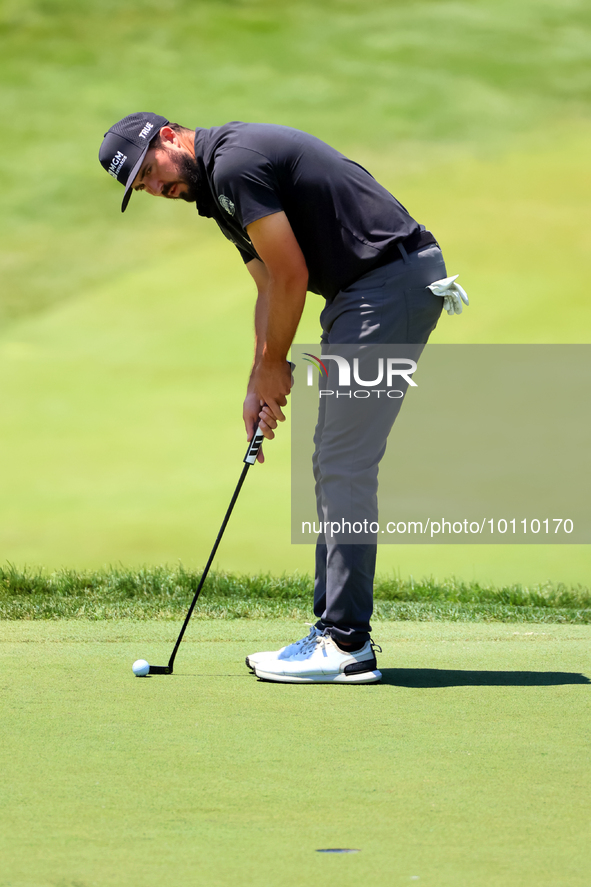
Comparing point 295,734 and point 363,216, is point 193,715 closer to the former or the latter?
point 295,734

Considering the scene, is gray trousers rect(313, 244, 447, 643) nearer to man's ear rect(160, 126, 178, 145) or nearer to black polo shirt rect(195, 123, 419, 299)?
black polo shirt rect(195, 123, 419, 299)

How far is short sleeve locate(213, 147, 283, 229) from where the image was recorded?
2.28 m

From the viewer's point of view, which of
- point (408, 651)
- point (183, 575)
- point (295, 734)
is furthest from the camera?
point (183, 575)

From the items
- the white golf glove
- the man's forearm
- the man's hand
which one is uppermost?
the white golf glove

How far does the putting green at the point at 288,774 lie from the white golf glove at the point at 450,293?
91 cm

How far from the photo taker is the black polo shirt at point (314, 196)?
232 centimetres

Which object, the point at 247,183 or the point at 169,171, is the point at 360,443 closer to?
the point at 247,183

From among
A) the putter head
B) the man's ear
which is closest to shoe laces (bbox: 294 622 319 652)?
the putter head

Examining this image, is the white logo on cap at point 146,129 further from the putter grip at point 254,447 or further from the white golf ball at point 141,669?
the white golf ball at point 141,669

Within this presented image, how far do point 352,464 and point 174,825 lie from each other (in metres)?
1.26

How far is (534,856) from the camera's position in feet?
3.85

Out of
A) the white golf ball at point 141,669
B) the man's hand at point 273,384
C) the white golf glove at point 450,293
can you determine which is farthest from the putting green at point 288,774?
the white golf glove at point 450,293

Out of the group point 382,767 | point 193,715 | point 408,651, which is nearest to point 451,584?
point 408,651

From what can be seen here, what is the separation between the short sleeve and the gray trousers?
316mm
